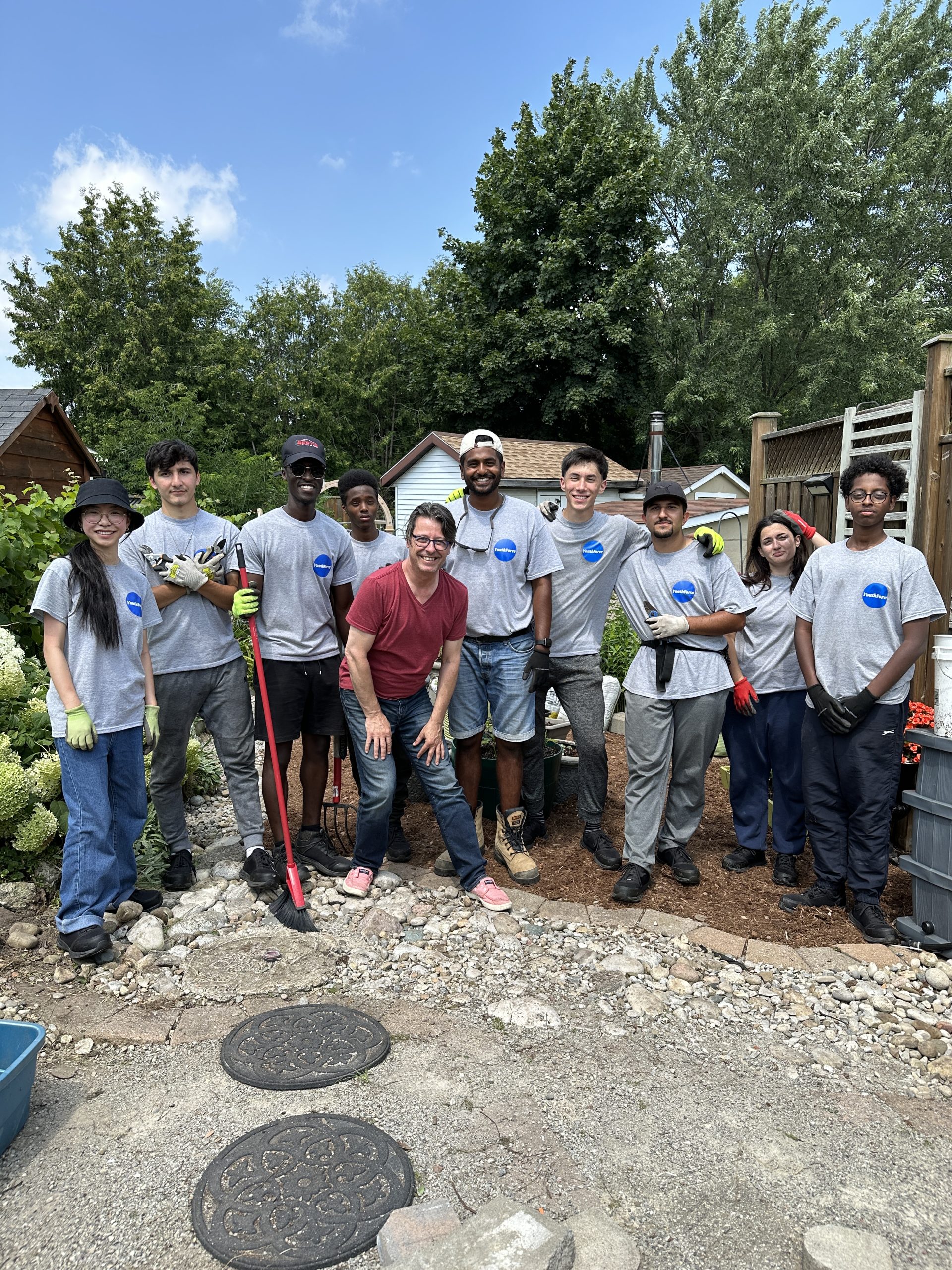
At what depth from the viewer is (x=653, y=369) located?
24906 mm

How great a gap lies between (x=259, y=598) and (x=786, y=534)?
2576 millimetres

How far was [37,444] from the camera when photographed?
11.9m

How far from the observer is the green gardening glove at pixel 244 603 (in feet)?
12.5

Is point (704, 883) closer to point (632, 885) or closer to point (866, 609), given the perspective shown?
point (632, 885)

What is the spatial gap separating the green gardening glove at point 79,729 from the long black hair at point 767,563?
3051mm

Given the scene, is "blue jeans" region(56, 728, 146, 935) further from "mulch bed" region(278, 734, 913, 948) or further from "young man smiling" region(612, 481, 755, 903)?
"young man smiling" region(612, 481, 755, 903)

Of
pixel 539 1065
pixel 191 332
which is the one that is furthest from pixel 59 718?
pixel 191 332

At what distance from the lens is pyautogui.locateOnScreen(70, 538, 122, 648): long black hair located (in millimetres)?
3363

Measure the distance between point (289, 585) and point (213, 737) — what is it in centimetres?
80

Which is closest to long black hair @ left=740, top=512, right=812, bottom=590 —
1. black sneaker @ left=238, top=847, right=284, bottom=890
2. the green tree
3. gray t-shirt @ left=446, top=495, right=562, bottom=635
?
gray t-shirt @ left=446, top=495, right=562, bottom=635

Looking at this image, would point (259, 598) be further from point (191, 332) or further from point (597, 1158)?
point (191, 332)

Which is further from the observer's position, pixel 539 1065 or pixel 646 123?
pixel 646 123

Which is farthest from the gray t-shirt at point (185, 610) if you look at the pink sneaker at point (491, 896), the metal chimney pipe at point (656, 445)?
the metal chimney pipe at point (656, 445)

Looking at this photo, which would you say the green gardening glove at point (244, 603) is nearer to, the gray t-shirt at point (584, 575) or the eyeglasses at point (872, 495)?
the gray t-shirt at point (584, 575)
